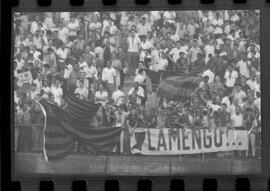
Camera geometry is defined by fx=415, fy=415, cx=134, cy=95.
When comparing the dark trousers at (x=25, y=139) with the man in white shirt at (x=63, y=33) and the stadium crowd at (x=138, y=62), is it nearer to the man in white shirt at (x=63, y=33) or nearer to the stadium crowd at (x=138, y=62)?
the stadium crowd at (x=138, y=62)

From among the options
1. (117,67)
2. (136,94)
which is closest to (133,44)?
(117,67)

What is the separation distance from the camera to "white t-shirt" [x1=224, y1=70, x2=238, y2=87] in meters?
4.17

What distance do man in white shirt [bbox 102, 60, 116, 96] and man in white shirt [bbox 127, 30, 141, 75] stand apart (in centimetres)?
18

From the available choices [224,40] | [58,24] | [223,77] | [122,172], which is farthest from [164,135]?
[58,24]

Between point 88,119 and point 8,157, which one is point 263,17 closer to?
point 88,119

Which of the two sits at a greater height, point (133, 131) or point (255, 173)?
point (133, 131)

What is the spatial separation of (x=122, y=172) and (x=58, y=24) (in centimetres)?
161

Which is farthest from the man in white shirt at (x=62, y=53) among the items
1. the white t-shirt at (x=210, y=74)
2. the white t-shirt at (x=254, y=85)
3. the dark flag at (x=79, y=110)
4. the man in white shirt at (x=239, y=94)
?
the white t-shirt at (x=254, y=85)

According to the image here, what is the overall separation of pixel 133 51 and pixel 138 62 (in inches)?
4.8

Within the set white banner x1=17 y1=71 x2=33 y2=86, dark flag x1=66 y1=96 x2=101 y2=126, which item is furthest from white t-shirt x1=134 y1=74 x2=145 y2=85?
white banner x1=17 y1=71 x2=33 y2=86

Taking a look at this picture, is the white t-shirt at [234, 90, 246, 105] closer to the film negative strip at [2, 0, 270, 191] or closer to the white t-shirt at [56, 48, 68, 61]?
the film negative strip at [2, 0, 270, 191]

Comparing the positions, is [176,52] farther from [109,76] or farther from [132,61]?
[109,76]

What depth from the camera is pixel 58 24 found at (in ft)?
13.7

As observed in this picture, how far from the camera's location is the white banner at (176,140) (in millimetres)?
4125
